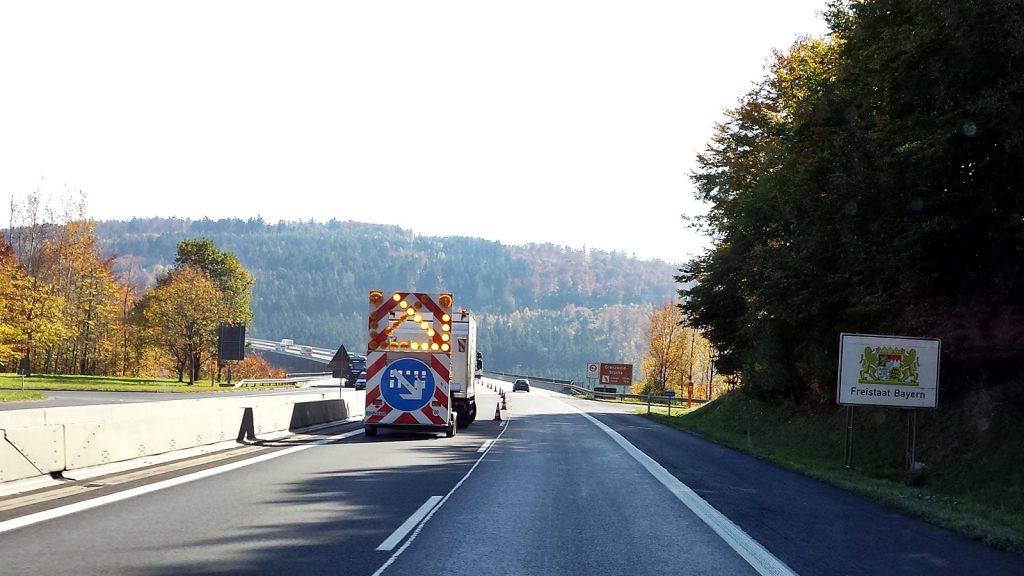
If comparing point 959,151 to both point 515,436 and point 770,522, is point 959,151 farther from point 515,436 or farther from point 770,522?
point 515,436

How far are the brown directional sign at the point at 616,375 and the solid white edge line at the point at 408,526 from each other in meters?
68.0

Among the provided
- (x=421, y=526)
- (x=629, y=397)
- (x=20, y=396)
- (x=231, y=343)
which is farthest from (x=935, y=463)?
(x=629, y=397)

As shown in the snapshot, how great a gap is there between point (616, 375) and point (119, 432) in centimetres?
6787

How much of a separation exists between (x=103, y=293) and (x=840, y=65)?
209 feet

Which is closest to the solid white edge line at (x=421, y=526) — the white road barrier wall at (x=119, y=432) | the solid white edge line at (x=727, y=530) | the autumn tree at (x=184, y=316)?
the solid white edge line at (x=727, y=530)

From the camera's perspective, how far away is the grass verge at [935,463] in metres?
11.6

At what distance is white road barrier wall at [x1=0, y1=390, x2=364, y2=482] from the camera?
1064cm

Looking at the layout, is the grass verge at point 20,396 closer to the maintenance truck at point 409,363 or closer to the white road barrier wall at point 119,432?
the white road barrier wall at point 119,432

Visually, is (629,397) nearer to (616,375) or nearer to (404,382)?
(616,375)

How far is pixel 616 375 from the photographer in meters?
79.1

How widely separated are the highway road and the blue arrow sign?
527cm

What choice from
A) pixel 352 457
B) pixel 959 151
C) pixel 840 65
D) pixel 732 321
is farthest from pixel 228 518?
pixel 732 321

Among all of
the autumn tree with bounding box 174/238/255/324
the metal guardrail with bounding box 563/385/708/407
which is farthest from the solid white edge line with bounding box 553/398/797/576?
the autumn tree with bounding box 174/238/255/324

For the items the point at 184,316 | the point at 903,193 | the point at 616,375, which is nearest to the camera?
the point at 903,193
